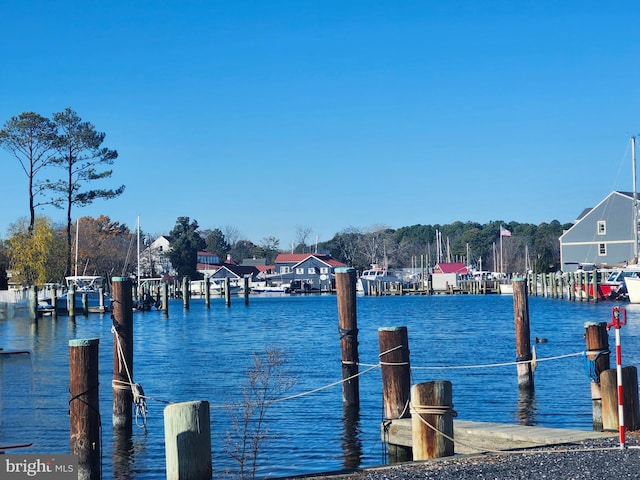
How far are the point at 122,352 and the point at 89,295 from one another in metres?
53.5

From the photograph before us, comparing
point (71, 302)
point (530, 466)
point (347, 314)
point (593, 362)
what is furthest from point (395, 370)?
point (71, 302)

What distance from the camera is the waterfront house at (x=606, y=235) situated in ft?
283

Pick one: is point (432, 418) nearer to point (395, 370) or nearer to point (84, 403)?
point (395, 370)

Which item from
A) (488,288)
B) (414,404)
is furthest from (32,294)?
(488,288)

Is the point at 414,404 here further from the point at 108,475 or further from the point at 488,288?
the point at 488,288

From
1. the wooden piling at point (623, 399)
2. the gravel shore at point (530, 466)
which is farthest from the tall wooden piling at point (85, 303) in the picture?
the gravel shore at point (530, 466)

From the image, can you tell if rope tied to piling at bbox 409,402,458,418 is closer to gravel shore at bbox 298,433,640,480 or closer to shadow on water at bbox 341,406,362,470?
gravel shore at bbox 298,433,640,480

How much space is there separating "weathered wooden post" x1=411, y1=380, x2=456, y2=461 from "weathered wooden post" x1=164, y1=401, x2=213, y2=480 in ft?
10.4

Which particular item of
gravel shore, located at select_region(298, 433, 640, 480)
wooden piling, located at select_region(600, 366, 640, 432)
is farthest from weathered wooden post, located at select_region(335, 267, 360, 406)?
gravel shore, located at select_region(298, 433, 640, 480)

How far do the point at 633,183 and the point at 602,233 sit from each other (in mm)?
15666

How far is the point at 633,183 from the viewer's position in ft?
242

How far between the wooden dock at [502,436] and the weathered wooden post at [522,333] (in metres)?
7.89

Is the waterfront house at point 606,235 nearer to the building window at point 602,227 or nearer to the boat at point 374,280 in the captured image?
the building window at point 602,227

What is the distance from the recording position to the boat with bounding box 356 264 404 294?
125 m
